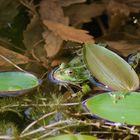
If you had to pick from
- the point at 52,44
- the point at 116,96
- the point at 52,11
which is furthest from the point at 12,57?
the point at 116,96

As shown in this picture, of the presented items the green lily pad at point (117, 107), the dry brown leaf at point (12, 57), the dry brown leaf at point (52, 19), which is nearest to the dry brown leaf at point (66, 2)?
the dry brown leaf at point (52, 19)

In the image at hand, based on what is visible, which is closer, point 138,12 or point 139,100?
point 139,100

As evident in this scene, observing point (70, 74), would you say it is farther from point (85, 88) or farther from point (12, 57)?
point (12, 57)

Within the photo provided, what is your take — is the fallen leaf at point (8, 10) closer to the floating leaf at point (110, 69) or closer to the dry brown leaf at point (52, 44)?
the dry brown leaf at point (52, 44)

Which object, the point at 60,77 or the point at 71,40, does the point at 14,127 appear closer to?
the point at 60,77

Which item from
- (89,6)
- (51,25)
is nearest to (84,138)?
(51,25)

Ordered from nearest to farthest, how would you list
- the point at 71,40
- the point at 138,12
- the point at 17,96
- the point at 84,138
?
the point at 84,138
the point at 17,96
the point at 71,40
the point at 138,12
